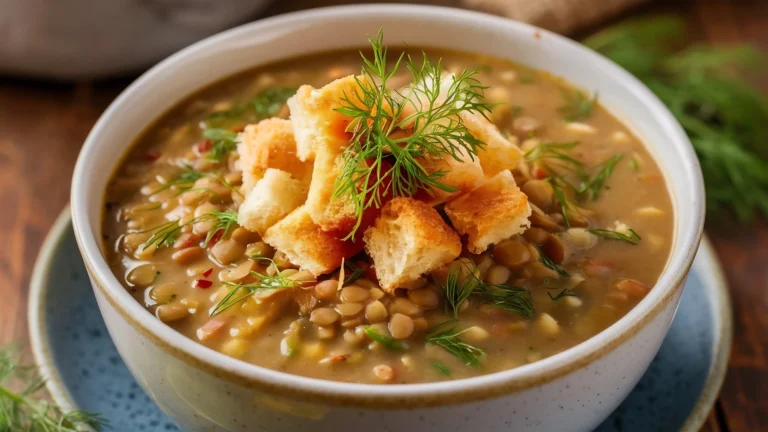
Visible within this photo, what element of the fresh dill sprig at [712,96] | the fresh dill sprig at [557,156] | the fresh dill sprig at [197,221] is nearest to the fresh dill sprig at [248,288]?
the fresh dill sprig at [197,221]

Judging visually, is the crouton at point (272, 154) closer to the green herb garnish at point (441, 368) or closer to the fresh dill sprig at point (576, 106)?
the green herb garnish at point (441, 368)

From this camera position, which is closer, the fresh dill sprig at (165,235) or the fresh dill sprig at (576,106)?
the fresh dill sprig at (165,235)

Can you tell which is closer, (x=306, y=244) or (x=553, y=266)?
(x=306, y=244)

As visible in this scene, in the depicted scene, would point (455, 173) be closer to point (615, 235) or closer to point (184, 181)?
point (615, 235)

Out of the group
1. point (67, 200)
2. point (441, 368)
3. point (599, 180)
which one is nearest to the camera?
point (441, 368)

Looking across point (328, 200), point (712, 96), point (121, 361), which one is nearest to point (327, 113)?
point (328, 200)

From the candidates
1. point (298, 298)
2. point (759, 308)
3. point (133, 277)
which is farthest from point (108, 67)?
point (759, 308)
